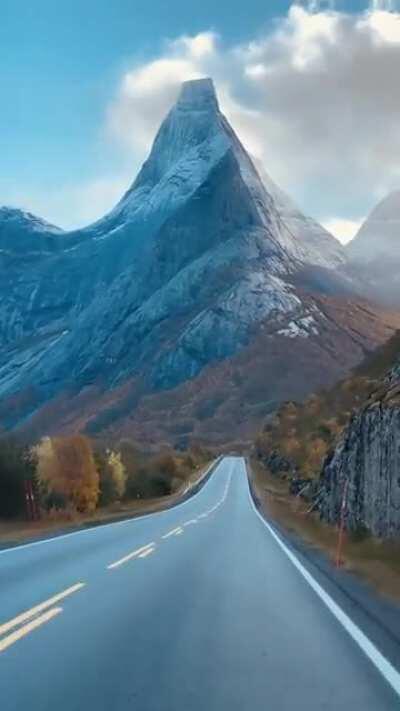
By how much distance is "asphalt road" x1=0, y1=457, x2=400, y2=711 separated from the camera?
24.8 ft

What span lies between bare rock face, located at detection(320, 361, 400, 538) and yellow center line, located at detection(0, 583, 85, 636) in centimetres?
1023

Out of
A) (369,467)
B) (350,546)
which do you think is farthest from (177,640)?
(369,467)

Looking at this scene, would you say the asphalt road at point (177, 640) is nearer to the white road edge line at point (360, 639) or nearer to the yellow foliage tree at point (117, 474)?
the white road edge line at point (360, 639)

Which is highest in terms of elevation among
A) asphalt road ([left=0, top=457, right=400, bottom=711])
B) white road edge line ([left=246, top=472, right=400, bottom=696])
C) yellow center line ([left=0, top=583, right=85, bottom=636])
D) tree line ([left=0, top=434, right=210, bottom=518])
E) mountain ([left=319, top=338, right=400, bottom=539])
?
tree line ([left=0, top=434, right=210, bottom=518])

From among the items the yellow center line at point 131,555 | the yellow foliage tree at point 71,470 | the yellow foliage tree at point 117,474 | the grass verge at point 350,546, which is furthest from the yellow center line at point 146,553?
the yellow foliage tree at point 117,474

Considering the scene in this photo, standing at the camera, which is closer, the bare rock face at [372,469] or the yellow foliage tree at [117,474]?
the bare rock face at [372,469]

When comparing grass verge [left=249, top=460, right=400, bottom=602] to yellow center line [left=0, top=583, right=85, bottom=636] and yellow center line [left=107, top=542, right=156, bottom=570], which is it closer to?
yellow center line [left=107, top=542, right=156, bottom=570]

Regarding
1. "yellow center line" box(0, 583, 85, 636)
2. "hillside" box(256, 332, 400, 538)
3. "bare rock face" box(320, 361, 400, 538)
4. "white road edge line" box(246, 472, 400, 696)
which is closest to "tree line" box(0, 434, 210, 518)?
"hillside" box(256, 332, 400, 538)

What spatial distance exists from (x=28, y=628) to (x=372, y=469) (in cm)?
1807

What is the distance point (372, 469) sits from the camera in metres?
27.2

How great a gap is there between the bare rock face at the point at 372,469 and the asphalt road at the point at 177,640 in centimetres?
420

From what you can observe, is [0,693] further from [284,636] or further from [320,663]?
[284,636]

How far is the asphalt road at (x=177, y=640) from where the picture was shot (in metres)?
7.55

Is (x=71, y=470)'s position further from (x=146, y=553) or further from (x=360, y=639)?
(x=360, y=639)
